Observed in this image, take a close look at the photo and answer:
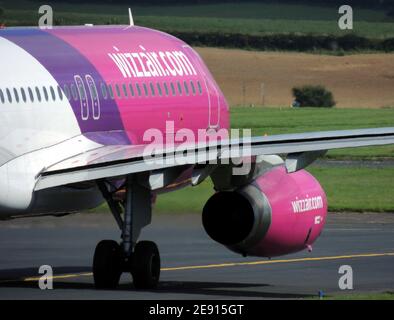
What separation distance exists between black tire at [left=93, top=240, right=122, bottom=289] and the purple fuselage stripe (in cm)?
243

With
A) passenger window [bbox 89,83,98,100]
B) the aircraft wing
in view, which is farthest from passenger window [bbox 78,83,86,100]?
the aircraft wing

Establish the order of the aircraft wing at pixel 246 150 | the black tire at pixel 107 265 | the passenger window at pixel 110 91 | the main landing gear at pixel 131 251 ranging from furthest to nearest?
the passenger window at pixel 110 91
the black tire at pixel 107 265
the main landing gear at pixel 131 251
the aircraft wing at pixel 246 150

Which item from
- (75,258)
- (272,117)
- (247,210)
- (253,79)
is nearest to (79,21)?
(253,79)

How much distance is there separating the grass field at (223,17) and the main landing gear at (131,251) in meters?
63.4

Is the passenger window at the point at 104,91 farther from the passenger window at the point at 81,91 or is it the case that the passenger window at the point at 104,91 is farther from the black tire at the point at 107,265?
the black tire at the point at 107,265

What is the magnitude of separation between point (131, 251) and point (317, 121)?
45232mm

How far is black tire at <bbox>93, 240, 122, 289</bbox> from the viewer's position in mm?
28953

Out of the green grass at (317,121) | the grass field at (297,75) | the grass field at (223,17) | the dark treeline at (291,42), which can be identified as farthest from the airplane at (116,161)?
A: the dark treeline at (291,42)

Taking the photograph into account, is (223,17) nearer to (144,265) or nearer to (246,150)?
(144,265)

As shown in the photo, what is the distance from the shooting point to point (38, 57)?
29.9 m

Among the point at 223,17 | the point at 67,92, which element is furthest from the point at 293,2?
the point at 67,92

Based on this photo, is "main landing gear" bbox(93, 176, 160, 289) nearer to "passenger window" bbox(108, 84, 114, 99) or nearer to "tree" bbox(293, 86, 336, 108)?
"passenger window" bbox(108, 84, 114, 99)

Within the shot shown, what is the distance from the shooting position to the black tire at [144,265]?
2866 centimetres

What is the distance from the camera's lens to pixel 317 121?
73.4 metres
